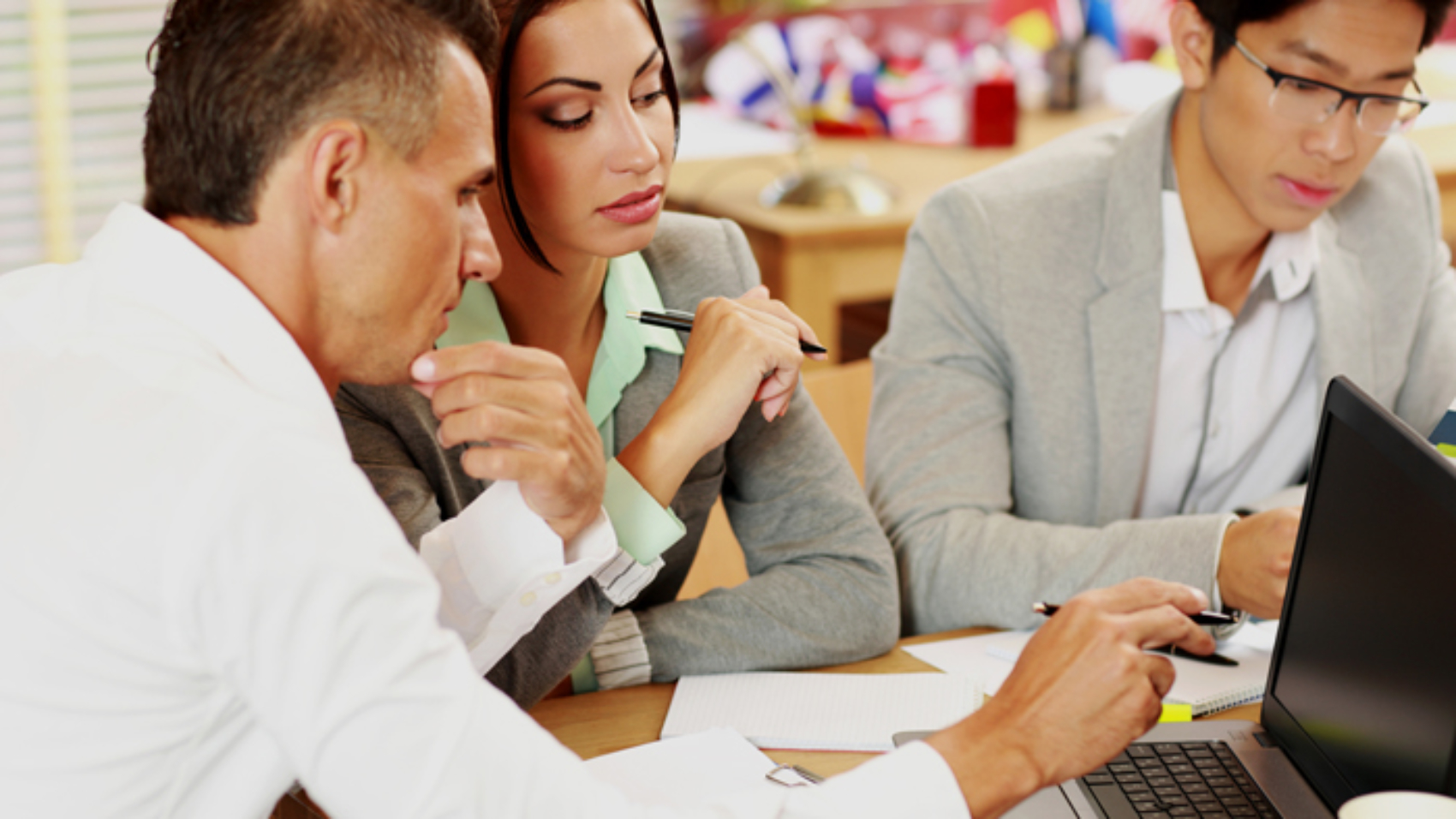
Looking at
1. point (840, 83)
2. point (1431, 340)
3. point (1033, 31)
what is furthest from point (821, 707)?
point (1033, 31)

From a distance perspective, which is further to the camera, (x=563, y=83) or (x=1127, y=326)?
(x=1127, y=326)

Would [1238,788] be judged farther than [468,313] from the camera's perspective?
No

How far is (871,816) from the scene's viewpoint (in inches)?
31.3

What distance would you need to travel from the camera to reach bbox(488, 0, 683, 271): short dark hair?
1.18 m

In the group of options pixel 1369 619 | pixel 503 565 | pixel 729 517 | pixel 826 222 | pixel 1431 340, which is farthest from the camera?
pixel 826 222

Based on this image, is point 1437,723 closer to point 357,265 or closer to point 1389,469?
point 1389,469

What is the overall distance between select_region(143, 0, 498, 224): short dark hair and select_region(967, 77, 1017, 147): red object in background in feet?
9.61

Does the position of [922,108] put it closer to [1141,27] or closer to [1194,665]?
[1141,27]

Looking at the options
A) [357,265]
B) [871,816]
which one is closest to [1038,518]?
[871,816]

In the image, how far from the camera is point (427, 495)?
A: 1196mm

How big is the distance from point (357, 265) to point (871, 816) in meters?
0.44

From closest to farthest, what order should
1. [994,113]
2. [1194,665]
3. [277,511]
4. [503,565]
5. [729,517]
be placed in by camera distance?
1. [277,511]
2. [503,565]
3. [1194,665]
4. [729,517]
5. [994,113]

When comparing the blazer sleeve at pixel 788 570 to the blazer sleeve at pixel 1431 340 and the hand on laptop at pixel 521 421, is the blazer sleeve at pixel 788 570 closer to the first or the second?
the hand on laptop at pixel 521 421

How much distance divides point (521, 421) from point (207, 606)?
12.8 inches
